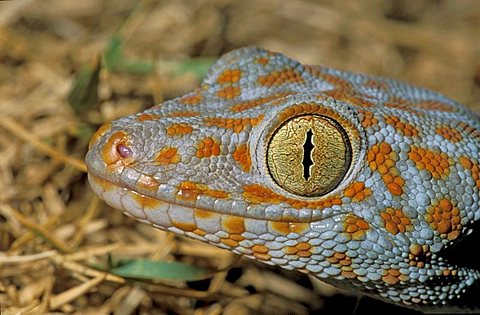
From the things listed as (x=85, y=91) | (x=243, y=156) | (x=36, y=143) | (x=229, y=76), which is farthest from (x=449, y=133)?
(x=36, y=143)

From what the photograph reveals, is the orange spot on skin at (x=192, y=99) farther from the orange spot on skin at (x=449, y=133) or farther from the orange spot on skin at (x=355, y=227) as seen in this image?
the orange spot on skin at (x=449, y=133)

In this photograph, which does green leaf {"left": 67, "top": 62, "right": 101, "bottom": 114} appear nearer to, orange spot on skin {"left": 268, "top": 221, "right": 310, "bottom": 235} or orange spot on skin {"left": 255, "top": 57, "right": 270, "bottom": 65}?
orange spot on skin {"left": 255, "top": 57, "right": 270, "bottom": 65}

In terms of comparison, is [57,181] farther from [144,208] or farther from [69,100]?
[144,208]

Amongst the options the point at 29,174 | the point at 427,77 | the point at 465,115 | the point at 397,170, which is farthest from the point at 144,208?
the point at 427,77

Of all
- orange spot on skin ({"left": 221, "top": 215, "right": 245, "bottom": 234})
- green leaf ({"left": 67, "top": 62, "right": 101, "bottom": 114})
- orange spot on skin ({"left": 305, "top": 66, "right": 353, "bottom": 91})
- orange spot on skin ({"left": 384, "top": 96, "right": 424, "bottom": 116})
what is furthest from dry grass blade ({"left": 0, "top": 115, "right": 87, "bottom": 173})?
orange spot on skin ({"left": 384, "top": 96, "right": 424, "bottom": 116})

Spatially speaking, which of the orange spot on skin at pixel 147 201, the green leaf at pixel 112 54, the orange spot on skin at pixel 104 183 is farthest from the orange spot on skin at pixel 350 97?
the green leaf at pixel 112 54

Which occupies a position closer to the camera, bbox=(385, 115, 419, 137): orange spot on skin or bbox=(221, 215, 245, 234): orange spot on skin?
bbox=(221, 215, 245, 234): orange spot on skin
